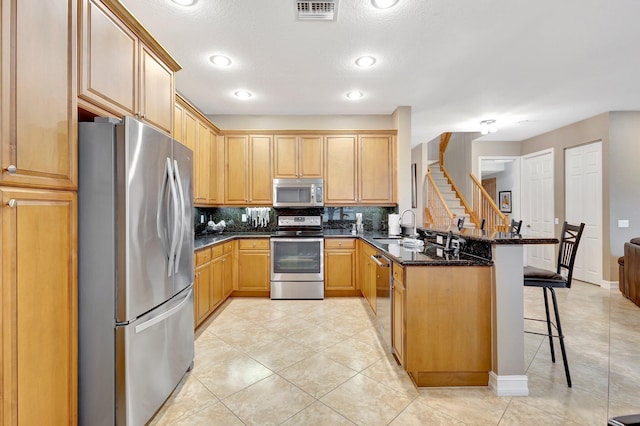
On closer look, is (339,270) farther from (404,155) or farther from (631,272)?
(631,272)

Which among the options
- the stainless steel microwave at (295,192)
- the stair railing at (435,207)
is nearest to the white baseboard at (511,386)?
the stainless steel microwave at (295,192)

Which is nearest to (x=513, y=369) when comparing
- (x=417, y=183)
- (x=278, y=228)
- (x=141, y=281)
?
(x=141, y=281)

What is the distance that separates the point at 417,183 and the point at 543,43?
4187 mm

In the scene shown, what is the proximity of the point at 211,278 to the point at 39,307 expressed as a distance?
216cm

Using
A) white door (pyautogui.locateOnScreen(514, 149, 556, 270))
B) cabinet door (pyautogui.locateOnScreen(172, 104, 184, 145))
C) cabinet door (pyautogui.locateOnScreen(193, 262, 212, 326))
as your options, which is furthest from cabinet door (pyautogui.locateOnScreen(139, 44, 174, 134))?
white door (pyautogui.locateOnScreen(514, 149, 556, 270))

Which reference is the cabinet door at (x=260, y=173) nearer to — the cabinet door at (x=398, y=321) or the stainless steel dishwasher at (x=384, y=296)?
the stainless steel dishwasher at (x=384, y=296)

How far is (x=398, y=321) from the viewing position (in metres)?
2.25

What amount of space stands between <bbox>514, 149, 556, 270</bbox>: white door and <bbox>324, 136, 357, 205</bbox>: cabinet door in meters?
4.28

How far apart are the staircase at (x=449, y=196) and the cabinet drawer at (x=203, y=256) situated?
527cm

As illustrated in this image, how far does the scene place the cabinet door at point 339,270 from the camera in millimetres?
4199

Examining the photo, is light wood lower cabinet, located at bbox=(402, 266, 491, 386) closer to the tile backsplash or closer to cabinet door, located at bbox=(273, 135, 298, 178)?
the tile backsplash

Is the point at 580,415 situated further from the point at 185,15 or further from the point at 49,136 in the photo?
the point at 185,15

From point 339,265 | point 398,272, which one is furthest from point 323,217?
point 398,272

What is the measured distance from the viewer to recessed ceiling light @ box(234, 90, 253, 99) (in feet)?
12.3
